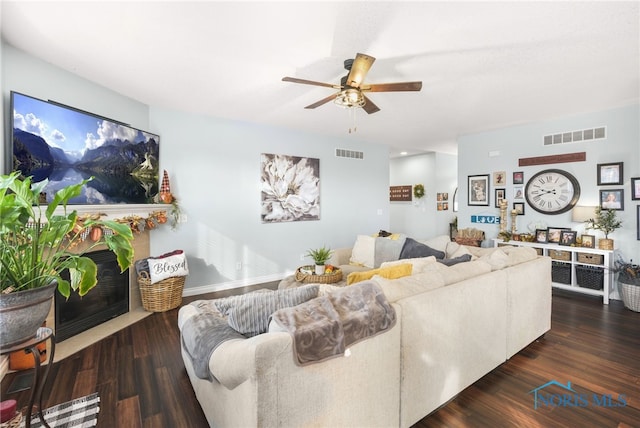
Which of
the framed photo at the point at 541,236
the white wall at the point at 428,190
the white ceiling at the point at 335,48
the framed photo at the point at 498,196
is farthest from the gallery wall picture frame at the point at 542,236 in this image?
the white wall at the point at 428,190

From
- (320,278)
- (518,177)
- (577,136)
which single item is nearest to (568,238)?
(518,177)

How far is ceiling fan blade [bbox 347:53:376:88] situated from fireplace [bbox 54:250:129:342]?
10.4ft

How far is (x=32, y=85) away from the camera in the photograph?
2674 millimetres

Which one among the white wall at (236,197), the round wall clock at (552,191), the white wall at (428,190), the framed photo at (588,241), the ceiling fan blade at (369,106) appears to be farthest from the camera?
the white wall at (428,190)

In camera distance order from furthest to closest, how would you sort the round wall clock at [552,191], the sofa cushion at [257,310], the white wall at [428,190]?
the white wall at [428,190] < the round wall clock at [552,191] < the sofa cushion at [257,310]

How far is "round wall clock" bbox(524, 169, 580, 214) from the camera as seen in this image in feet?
14.5

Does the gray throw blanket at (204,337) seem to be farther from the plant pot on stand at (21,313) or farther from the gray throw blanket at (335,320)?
the plant pot on stand at (21,313)

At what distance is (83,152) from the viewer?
9.84 feet

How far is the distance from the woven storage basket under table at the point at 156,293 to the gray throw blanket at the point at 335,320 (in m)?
2.75

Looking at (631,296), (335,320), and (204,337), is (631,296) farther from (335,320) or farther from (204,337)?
(204,337)

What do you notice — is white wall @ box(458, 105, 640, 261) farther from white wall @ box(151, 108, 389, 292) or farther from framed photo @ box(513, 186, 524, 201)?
white wall @ box(151, 108, 389, 292)

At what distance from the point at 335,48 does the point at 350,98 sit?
1.33ft

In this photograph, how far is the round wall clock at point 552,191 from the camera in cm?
443

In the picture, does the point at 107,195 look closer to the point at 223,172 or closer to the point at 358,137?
the point at 223,172
